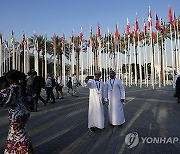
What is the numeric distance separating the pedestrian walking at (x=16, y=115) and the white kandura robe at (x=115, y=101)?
513 cm

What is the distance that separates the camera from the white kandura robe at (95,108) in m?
9.08

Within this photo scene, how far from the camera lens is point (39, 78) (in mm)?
14977

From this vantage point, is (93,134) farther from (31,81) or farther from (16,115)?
(31,81)

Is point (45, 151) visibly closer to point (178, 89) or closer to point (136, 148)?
point (136, 148)

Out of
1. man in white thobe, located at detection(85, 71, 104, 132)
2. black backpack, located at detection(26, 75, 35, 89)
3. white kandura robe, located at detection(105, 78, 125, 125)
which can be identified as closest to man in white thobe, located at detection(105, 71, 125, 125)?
white kandura robe, located at detection(105, 78, 125, 125)

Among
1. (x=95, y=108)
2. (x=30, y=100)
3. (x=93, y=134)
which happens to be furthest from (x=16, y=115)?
(x=95, y=108)

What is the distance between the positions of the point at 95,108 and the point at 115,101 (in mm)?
908

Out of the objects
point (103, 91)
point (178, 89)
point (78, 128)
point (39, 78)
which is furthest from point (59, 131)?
point (178, 89)

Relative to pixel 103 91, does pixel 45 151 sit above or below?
below

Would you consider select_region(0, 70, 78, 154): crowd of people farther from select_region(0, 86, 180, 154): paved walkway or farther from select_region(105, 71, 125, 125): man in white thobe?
select_region(105, 71, 125, 125): man in white thobe

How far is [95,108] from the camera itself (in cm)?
931

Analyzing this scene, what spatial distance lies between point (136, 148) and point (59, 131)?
2958 mm

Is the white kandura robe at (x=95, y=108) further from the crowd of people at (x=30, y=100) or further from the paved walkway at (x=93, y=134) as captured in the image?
the paved walkway at (x=93, y=134)

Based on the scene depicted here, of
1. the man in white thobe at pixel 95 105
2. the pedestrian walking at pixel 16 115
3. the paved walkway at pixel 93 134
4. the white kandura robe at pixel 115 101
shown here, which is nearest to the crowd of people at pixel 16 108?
the pedestrian walking at pixel 16 115
